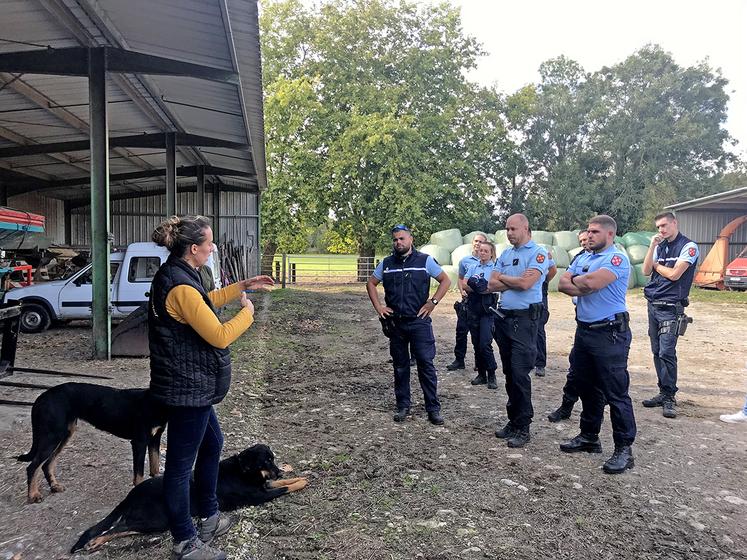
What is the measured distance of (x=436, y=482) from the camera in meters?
3.86

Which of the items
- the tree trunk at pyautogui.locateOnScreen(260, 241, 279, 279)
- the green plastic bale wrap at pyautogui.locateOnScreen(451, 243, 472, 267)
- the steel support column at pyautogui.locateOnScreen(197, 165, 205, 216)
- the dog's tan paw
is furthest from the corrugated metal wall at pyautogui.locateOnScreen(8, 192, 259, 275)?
the dog's tan paw

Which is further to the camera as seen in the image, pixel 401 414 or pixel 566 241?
pixel 566 241

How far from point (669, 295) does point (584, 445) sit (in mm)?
2095

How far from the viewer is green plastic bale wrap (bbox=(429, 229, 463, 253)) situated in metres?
23.4

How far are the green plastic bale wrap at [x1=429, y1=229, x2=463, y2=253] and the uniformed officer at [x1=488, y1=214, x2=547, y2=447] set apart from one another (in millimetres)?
18678

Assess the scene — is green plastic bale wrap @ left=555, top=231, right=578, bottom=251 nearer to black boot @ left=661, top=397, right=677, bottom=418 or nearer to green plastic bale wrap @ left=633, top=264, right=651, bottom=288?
green plastic bale wrap @ left=633, top=264, right=651, bottom=288

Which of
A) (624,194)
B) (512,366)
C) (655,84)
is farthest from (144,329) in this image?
(655,84)

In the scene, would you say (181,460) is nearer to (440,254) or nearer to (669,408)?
(669,408)

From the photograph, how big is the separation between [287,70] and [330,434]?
2611cm

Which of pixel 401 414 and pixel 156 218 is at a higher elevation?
pixel 156 218

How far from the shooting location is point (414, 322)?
17.0ft

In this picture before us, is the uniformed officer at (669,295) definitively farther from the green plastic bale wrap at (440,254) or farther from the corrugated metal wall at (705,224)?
the corrugated metal wall at (705,224)

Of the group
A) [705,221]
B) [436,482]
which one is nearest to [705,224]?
[705,221]

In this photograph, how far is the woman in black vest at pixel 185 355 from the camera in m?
2.60
